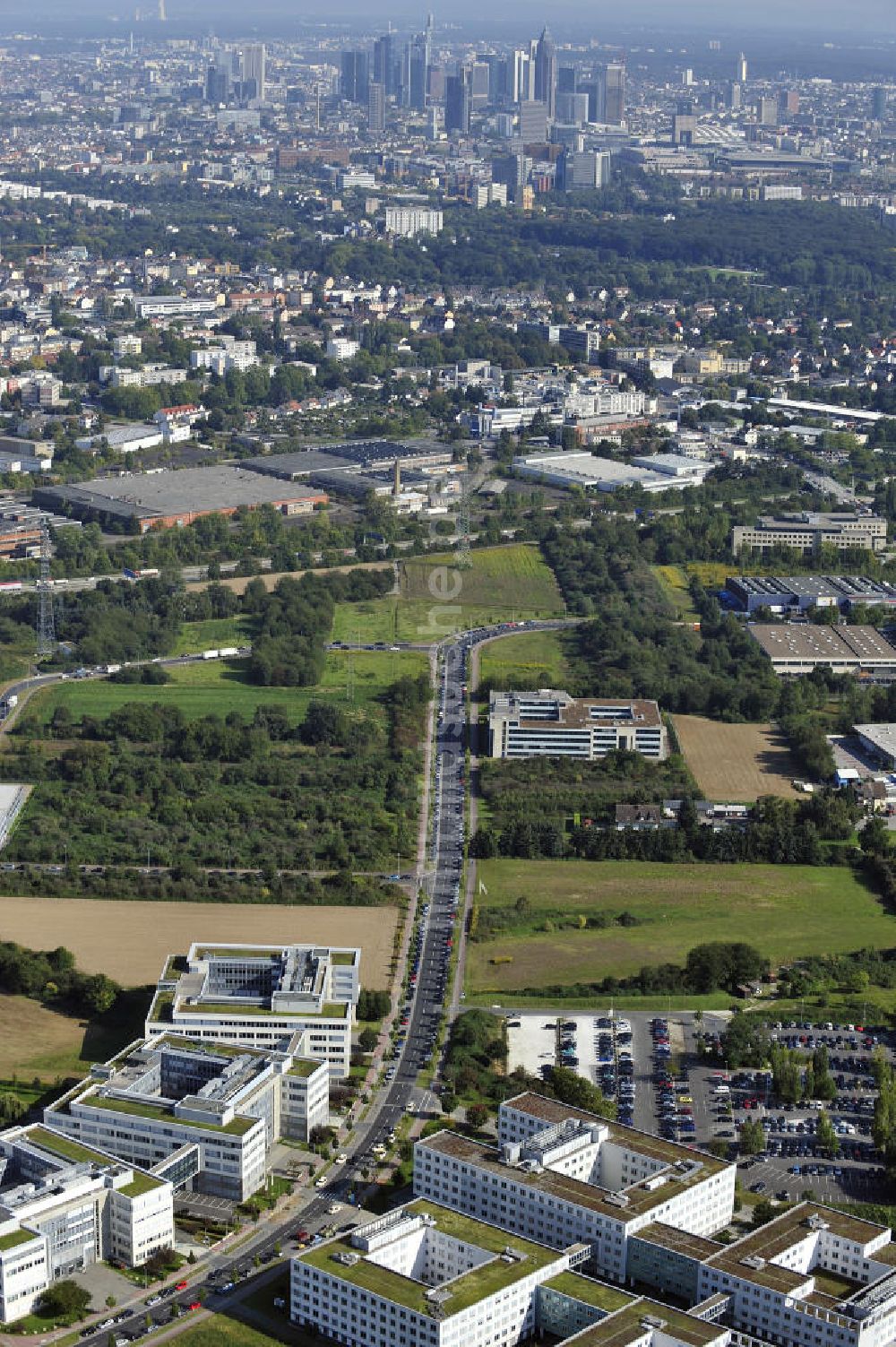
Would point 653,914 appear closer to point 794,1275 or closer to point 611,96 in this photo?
point 794,1275

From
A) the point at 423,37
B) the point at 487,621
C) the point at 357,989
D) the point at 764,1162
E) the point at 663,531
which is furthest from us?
the point at 423,37

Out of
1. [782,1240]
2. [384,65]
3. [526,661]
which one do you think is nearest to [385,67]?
[384,65]

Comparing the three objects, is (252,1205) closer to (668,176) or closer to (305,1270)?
(305,1270)

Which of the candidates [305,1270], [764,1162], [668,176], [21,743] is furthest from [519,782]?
[668,176]

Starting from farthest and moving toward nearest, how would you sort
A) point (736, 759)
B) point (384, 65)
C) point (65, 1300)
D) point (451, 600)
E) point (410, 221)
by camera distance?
point (384, 65)
point (410, 221)
point (451, 600)
point (736, 759)
point (65, 1300)

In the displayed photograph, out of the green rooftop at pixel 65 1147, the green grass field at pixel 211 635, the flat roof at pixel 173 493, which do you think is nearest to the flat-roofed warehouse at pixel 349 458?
the flat roof at pixel 173 493

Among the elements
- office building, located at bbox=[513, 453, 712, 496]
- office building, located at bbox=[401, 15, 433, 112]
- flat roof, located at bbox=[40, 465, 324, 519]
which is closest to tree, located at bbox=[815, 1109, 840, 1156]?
flat roof, located at bbox=[40, 465, 324, 519]
